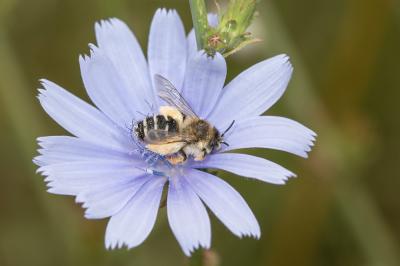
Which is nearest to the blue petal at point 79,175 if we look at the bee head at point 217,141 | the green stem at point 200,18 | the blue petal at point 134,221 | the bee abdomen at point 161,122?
the blue petal at point 134,221

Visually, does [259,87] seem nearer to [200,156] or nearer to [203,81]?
[203,81]

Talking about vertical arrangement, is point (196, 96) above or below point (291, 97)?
above

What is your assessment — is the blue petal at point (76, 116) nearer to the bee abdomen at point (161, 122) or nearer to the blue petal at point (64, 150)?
the blue petal at point (64, 150)

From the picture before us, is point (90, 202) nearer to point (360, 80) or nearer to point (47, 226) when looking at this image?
point (47, 226)

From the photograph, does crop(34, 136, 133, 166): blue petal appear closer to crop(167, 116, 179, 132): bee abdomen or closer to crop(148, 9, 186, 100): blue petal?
crop(167, 116, 179, 132): bee abdomen

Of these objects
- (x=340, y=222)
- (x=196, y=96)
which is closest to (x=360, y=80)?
(x=340, y=222)

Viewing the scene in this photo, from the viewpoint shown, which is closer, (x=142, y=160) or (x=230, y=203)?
(x=230, y=203)

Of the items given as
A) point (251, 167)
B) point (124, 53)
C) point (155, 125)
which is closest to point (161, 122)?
point (155, 125)
